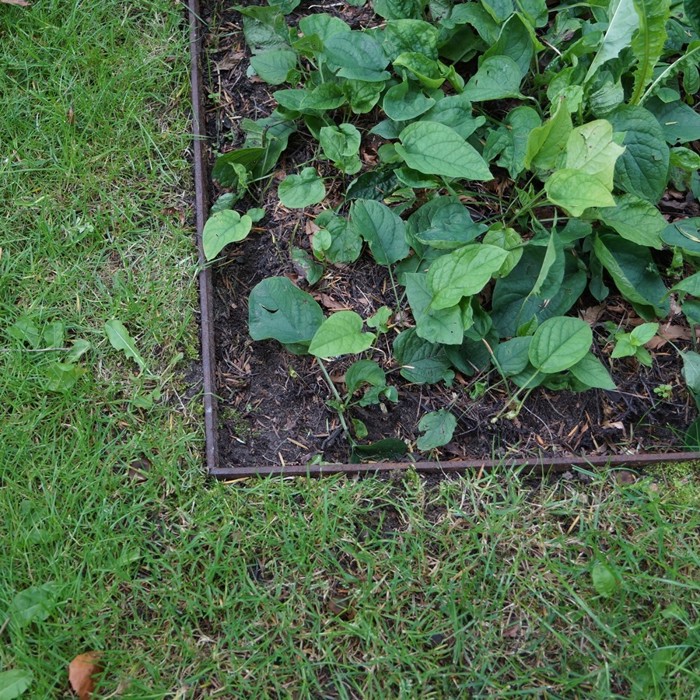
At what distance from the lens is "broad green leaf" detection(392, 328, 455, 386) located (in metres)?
2.09

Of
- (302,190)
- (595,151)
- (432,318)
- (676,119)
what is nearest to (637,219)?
(595,151)

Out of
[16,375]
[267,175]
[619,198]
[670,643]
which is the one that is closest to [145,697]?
[16,375]

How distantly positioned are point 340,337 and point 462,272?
0.38m

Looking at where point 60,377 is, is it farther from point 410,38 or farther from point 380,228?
point 410,38

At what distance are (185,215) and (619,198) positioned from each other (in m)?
1.34

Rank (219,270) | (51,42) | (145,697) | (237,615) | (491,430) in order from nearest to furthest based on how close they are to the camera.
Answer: (145,697) < (237,615) < (491,430) < (219,270) < (51,42)

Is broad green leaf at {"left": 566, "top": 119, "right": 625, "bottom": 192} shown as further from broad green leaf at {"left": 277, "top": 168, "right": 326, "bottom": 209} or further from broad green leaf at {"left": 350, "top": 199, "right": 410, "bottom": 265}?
broad green leaf at {"left": 277, "top": 168, "right": 326, "bottom": 209}

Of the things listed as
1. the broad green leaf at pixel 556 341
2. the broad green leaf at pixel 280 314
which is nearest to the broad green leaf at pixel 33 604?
the broad green leaf at pixel 280 314

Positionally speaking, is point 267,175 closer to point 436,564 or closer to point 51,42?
point 51,42

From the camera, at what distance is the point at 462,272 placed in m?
1.97

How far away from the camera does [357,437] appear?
206 centimetres

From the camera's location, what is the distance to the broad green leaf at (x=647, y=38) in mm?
2008

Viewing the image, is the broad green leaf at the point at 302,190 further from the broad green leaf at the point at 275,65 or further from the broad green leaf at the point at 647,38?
the broad green leaf at the point at 647,38

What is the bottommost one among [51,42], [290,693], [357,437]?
[290,693]
